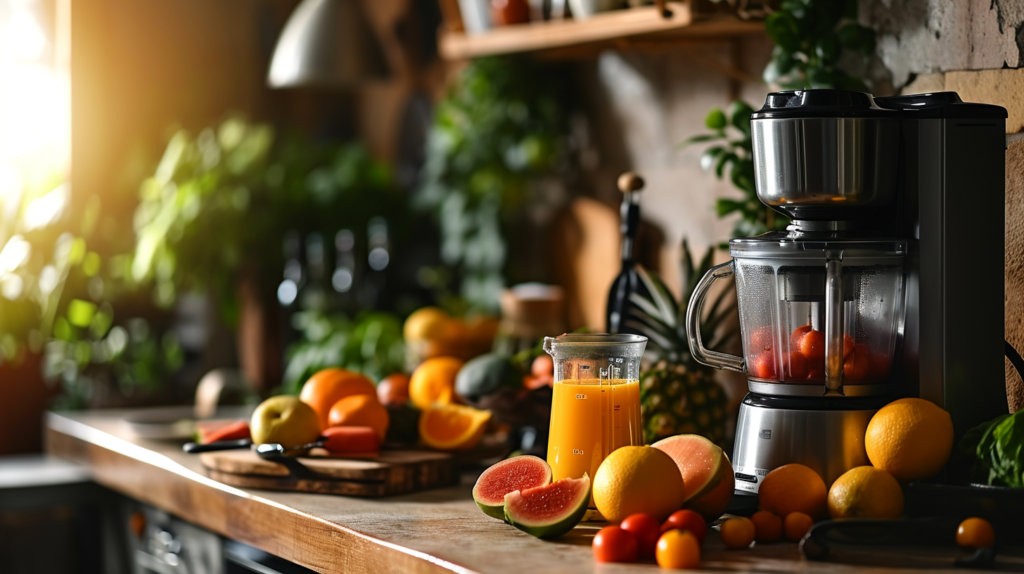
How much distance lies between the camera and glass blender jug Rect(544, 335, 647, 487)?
4.87 ft

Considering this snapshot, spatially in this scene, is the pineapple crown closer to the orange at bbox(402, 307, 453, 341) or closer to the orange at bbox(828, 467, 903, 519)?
the orange at bbox(828, 467, 903, 519)

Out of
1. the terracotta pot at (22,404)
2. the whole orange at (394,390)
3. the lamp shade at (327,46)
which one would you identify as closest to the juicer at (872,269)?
the whole orange at (394,390)

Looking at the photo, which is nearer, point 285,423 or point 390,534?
point 390,534

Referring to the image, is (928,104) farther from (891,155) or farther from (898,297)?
(898,297)

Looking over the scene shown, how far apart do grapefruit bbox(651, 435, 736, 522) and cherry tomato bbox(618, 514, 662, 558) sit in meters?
0.10

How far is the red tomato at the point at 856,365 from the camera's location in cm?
145

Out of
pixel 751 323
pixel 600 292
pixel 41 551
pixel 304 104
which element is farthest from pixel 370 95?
pixel 751 323

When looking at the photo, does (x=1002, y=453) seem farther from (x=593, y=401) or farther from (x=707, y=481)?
(x=593, y=401)

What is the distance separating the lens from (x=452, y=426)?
192 centimetres

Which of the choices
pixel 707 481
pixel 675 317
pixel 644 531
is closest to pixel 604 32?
pixel 675 317

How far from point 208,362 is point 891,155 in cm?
264

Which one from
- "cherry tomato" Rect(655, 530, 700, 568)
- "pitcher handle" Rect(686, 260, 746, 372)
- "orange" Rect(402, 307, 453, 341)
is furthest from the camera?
"orange" Rect(402, 307, 453, 341)

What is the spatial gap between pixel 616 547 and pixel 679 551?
0.08m

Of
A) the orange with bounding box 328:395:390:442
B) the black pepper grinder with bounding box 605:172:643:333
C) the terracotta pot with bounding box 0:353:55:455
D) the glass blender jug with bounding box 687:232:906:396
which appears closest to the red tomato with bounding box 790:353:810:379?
the glass blender jug with bounding box 687:232:906:396
